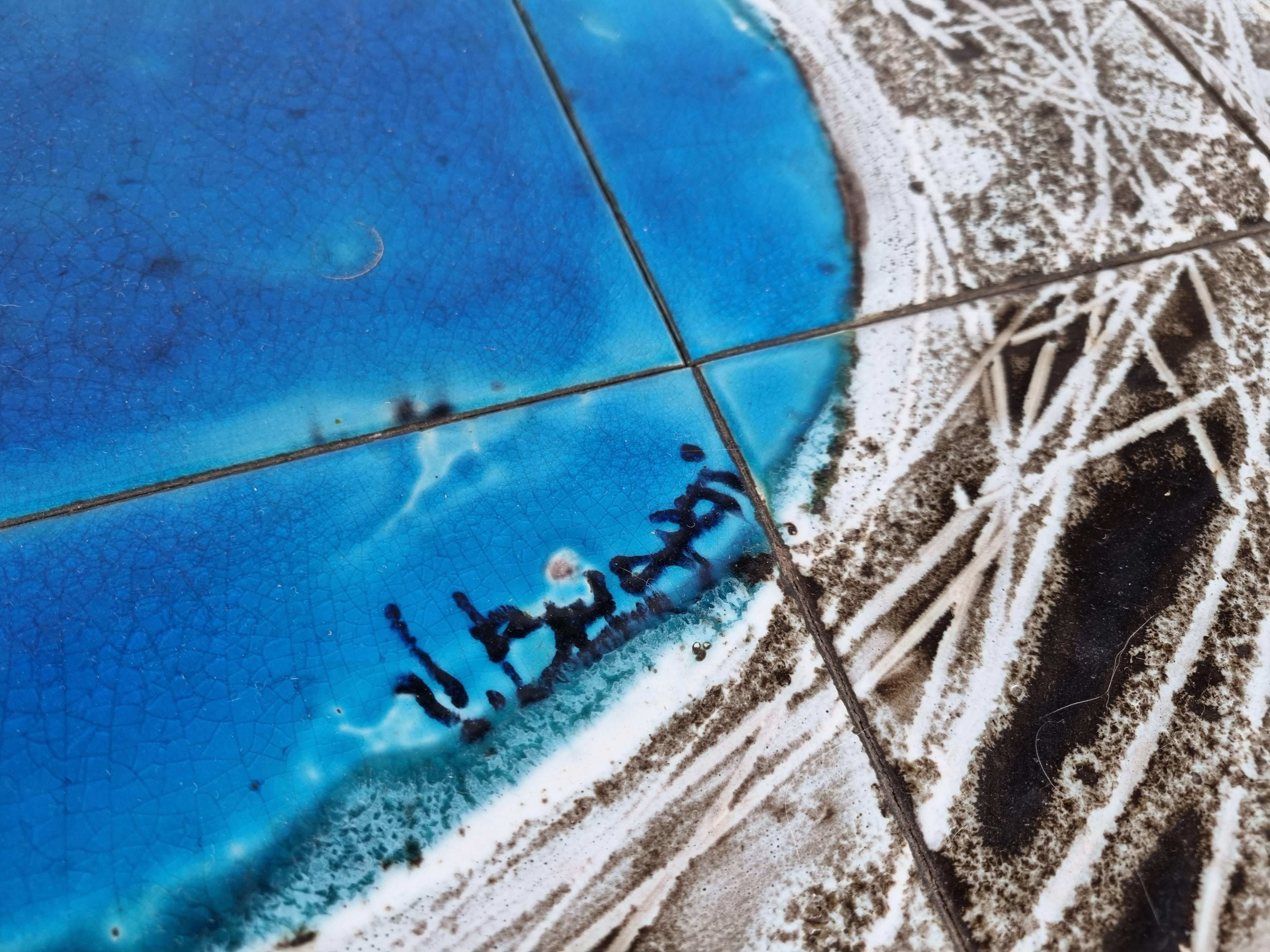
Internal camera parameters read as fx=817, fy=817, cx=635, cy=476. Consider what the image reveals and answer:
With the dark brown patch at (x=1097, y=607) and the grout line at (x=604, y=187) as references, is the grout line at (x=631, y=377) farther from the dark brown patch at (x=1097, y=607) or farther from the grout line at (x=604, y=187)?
the dark brown patch at (x=1097, y=607)

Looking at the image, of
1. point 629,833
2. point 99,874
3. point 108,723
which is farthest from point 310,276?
point 629,833

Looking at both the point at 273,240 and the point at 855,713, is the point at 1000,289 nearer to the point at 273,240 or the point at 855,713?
the point at 855,713

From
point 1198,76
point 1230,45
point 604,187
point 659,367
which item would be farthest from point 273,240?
point 1230,45

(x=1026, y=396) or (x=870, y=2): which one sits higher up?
(x=870, y=2)

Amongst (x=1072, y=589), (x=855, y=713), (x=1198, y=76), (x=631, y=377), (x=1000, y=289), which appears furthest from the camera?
(x=1198, y=76)

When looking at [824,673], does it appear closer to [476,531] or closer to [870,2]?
[476,531]

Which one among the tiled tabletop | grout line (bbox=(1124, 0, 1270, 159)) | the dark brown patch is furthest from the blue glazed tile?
grout line (bbox=(1124, 0, 1270, 159))

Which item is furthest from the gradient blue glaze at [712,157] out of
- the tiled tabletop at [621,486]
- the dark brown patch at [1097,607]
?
the dark brown patch at [1097,607]
